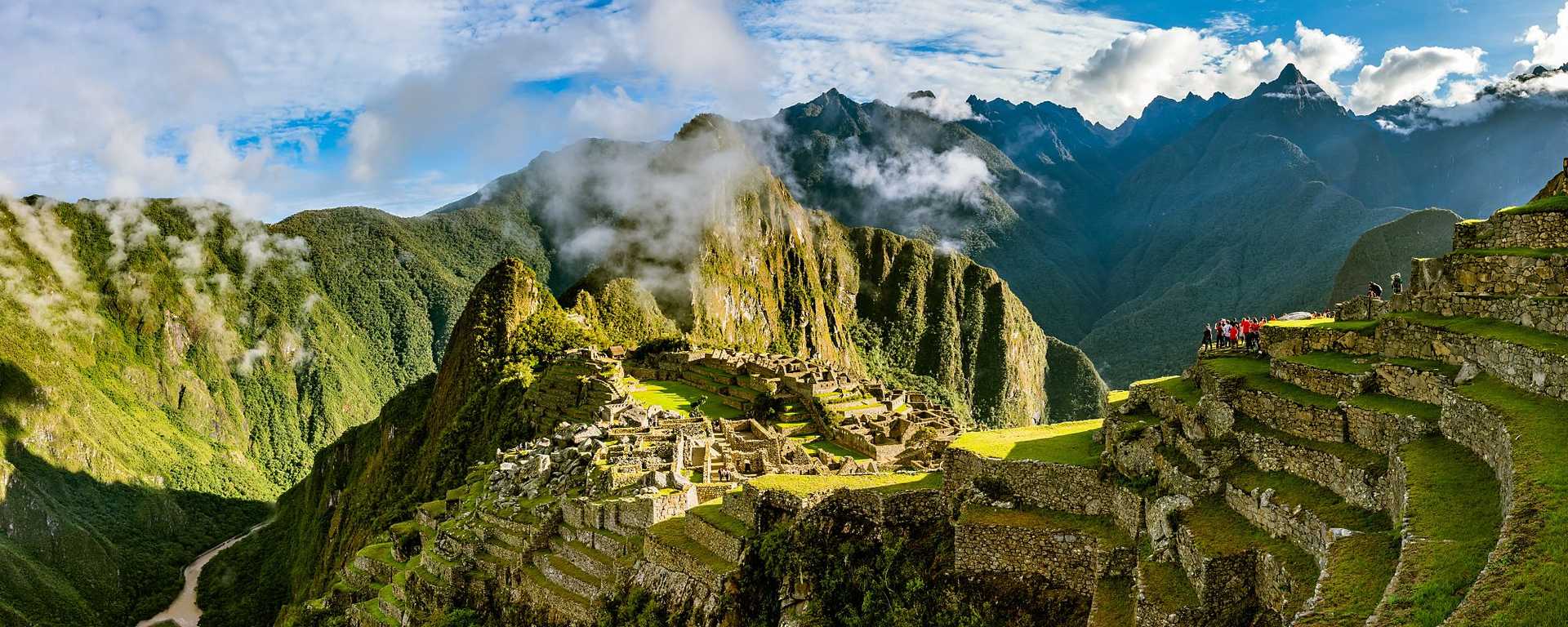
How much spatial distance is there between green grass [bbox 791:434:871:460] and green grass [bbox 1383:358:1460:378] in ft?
104

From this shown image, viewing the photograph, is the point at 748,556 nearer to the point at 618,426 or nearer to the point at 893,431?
the point at 618,426

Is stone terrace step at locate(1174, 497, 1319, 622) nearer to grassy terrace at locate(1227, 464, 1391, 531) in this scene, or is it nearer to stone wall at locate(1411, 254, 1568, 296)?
grassy terrace at locate(1227, 464, 1391, 531)

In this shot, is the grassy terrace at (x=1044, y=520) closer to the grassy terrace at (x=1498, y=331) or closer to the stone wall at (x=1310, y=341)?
the stone wall at (x=1310, y=341)

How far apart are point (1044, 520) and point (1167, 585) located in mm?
3876

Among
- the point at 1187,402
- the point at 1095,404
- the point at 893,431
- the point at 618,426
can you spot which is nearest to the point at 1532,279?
the point at 1187,402

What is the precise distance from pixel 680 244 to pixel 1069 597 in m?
175

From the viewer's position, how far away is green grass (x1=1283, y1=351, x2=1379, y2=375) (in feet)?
53.7

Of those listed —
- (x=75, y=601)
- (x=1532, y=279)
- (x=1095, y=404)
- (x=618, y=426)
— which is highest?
(x=1532, y=279)

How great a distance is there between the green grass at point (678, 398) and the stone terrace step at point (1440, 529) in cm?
4848

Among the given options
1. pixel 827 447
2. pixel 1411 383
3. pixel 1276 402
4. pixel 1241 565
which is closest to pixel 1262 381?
pixel 1276 402

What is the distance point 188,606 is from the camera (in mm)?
116688

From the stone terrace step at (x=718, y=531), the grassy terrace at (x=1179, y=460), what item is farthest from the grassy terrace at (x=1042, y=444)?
the stone terrace step at (x=718, y=531)

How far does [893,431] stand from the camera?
5109cm

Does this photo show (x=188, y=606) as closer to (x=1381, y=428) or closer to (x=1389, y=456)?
(x=1381, y=428)
